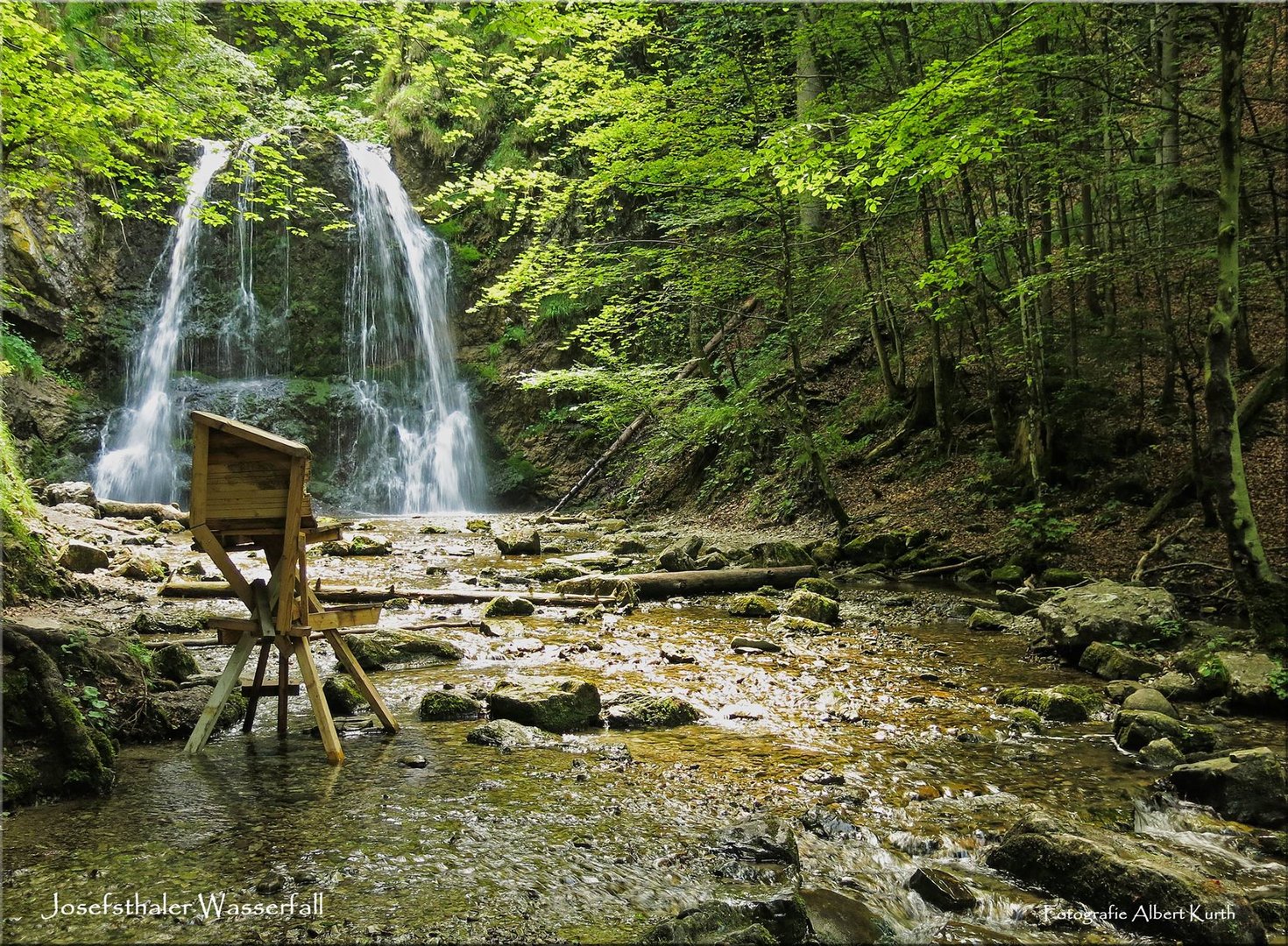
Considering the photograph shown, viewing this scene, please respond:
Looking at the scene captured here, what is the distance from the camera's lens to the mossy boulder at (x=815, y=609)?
8.13 meters

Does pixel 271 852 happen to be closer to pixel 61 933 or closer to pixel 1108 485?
pixel 61 933

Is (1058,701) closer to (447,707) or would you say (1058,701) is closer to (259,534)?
(447,707)

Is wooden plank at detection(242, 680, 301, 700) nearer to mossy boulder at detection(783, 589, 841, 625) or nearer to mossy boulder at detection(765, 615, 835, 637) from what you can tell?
mossy boulder at detection(765, 615, 835, 637)

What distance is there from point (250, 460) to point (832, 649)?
526 centimetres

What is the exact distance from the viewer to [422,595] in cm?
902

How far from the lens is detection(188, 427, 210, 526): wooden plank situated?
3852mm

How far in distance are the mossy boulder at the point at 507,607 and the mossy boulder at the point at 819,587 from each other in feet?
11.6

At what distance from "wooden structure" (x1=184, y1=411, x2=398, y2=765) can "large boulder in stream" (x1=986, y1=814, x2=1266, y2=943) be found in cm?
354

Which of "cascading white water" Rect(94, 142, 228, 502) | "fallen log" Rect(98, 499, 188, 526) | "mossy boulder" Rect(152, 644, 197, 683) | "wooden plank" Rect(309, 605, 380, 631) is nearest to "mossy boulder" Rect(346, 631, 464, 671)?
"mossy boulder" Rect(152, 644, 197, 683)

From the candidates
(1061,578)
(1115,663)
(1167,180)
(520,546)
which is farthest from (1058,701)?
(520,546)

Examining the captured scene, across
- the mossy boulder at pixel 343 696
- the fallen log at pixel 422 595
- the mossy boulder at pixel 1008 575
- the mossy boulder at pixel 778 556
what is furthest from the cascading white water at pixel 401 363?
the mossy boulder at pixel 343 696

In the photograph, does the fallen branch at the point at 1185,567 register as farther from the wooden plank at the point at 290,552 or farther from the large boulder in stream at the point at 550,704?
the wooden plank at the point at 290,552

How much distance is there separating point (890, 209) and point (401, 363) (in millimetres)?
18239

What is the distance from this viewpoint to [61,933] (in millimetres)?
2420
